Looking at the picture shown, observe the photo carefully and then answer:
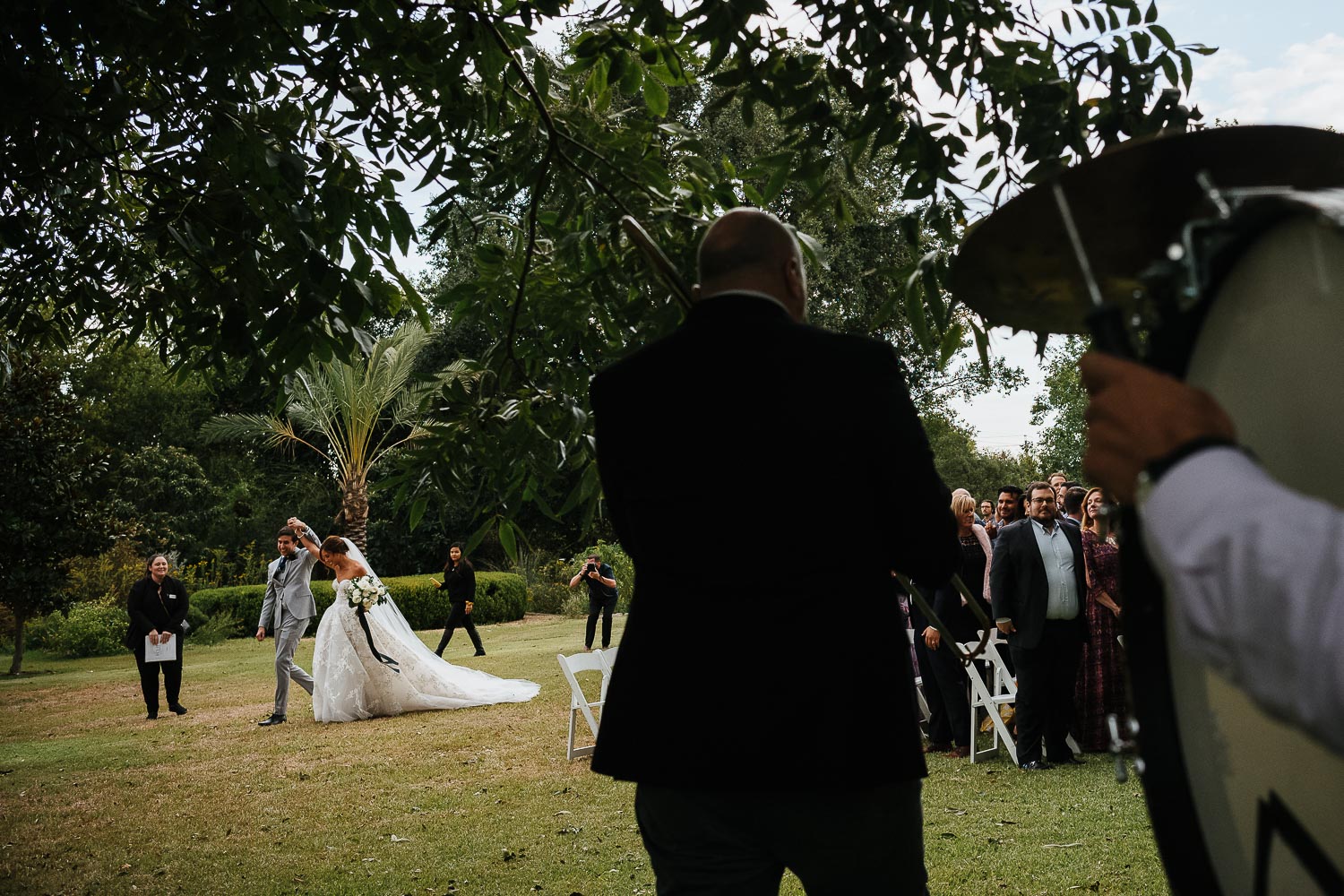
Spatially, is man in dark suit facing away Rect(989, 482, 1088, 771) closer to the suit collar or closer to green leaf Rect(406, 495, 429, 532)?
green leaf Rect(406, 495, 429, 532)

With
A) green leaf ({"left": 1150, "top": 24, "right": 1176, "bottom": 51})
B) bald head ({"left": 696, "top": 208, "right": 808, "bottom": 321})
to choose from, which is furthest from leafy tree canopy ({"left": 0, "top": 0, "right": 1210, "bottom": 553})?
bald head ({"left": 696, "top": 208, "right": 808, "bottom": 321})

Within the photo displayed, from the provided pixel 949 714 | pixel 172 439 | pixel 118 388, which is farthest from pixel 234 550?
pixel 949 714

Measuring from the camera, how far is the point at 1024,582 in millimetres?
8883

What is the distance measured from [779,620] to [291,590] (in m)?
13.2

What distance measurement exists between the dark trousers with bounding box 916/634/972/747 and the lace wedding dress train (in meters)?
6.54

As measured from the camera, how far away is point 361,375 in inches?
1246

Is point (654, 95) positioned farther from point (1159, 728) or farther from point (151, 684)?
point (151, 684)

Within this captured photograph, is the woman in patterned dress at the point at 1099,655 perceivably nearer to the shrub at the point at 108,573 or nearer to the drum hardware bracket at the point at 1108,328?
the drum hardware bracket at the point at 1108,328

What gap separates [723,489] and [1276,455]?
1.13 meters

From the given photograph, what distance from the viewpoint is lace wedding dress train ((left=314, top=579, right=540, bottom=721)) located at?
14008mm

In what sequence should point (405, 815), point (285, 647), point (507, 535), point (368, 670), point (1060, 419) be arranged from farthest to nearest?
point (1060, 419) → point (368, 670) → point (285, 647) → point (405, 815) → point (507, 535)

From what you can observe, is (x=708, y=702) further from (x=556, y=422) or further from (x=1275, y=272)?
(x=556, y=422)

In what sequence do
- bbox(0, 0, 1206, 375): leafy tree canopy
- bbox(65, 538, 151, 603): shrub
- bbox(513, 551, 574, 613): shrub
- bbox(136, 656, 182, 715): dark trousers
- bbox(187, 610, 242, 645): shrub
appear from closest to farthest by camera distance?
1. bbox(0, 0, 1206, 375): leafy tree canopy
2. bbox(136, 656, 182, 715): dark trousers
3. bbox(187, 610, 242, 645): shrub
4. bbox(65, 538, 151, 603): shrub
5. bbox(513, 551, 574, 613): shrub

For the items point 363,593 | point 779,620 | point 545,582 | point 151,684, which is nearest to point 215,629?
point 545,582
